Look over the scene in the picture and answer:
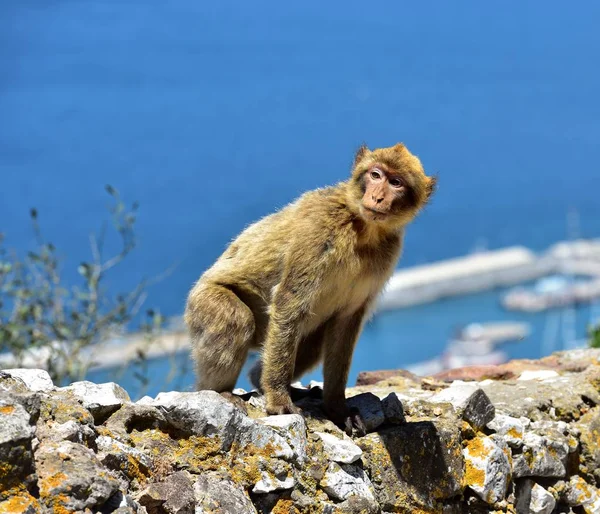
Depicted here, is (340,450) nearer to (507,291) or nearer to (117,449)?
(117,449)

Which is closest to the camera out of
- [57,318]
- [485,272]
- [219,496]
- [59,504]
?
[59,504]

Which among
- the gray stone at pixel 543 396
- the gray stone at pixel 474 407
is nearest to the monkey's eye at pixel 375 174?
the gray stone at pixel 474 407

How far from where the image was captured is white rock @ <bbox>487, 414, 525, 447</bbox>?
4750 mm

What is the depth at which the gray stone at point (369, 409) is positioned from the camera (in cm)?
447

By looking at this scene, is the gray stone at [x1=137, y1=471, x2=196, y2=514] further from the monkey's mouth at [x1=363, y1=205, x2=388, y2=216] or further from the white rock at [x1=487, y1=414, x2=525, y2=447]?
the white rock at [x1=487, y1=414, x2=525, y2=447]

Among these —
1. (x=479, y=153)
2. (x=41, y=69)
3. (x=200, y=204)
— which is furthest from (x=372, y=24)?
(x=200, y=204)

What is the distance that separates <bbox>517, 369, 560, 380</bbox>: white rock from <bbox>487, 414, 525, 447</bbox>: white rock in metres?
0.98

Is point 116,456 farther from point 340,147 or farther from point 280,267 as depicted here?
point 340,147

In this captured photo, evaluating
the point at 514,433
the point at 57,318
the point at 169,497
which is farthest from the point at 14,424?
the point at 57,318

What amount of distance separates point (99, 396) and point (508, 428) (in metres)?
2.15

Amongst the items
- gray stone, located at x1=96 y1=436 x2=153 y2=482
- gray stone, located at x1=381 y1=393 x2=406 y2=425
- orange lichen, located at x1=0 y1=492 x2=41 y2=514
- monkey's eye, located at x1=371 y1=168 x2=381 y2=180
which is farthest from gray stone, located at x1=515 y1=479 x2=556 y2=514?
orange lichen, located at x1=0 y1=492 x2=41 y2=514

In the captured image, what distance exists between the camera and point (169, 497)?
333cm

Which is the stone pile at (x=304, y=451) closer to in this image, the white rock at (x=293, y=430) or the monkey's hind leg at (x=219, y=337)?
the white rock at (x=293, y=430)

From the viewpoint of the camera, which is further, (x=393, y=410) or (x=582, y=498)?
(x=582, y=498)
